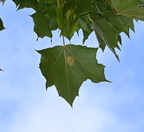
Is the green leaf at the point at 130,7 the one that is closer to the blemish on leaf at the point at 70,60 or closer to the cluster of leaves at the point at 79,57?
the cluster of leaves at the point at 79,57

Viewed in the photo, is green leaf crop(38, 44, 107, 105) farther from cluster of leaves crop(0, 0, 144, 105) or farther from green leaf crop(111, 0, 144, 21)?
green leaf crop(111, 0, 144, 21)

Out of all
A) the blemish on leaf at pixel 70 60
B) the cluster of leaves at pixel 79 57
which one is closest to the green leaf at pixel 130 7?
the cluster of leaves at pixel 79 57

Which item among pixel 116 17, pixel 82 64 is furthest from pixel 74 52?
pixel 116 17

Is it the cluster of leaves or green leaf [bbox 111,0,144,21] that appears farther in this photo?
the cluster of leaves

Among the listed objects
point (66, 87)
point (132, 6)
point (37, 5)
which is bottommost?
point (66, 87)

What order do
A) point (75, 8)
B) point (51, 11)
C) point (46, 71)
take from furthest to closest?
point (51, 11) < point (46, 71) < point (75, 8)

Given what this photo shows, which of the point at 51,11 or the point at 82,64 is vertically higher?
the point at 51,11

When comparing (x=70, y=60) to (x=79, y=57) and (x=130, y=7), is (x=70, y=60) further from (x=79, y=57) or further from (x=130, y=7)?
(x=130, y=7)

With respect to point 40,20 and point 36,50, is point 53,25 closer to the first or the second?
point 40,20

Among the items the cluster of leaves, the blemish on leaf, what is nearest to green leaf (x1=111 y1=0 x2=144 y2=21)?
the cluster of leaves
